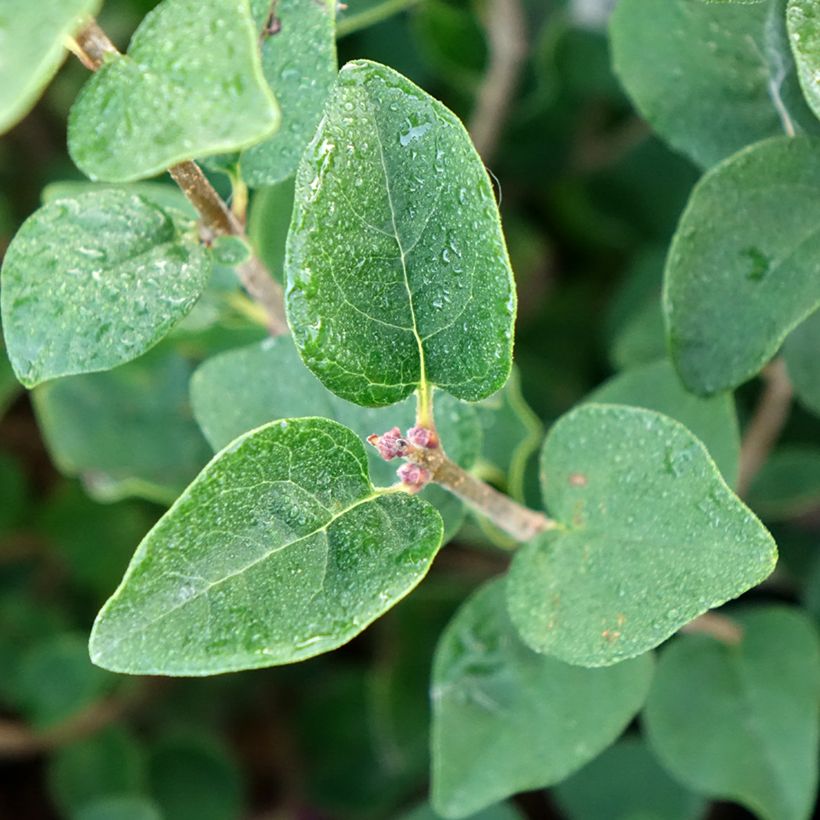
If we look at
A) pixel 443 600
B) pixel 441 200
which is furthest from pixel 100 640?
pixel 443 600

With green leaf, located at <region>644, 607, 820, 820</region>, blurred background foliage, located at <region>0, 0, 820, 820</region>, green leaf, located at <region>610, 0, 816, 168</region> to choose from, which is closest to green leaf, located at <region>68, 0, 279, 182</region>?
green leaf, located at <region>610, 0, 816, 168</region>

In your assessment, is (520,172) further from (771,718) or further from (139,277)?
(139,277)

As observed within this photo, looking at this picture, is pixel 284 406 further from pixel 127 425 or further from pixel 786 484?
pixel 786 484

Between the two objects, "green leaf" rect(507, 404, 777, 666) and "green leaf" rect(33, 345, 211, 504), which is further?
"green leaf" rect(33, 345, 211, 504)

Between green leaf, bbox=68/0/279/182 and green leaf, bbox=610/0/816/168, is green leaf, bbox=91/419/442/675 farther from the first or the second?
green leaf, bbox=610/0/816/168

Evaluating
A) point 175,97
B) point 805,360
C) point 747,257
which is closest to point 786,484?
point 805,360

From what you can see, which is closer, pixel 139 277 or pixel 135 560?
pixel 135 560
